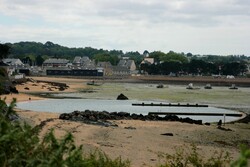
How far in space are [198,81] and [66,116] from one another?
3754 inches

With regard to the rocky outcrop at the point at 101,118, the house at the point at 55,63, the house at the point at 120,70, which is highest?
the house at the point at 55,63

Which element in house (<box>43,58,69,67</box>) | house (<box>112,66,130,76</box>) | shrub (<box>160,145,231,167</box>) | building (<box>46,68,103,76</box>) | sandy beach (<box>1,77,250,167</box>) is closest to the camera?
shrub (<box>160,145,231,167</box>)

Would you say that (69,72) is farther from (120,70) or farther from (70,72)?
(120,70)

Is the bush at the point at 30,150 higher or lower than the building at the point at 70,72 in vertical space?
higher

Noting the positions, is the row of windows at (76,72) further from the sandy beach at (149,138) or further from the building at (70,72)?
the sandy beach at (149,138)

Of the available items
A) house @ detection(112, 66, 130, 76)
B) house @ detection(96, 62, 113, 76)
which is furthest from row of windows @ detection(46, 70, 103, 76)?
house @ detection(112, 66, 130, 76)

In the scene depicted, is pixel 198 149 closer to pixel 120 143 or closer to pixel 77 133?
pixel 120 143

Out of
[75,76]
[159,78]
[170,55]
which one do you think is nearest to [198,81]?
[159,78]

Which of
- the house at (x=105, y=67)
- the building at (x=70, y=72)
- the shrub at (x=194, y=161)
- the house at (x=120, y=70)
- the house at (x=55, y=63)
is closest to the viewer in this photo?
the shrub at (x=194, y=161)

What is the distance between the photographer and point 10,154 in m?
3.82

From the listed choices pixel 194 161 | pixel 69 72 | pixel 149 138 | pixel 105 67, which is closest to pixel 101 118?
pixel 149 138

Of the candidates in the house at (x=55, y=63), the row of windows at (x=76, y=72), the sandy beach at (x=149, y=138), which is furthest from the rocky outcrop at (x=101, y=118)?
the house at (x=55, y=63)

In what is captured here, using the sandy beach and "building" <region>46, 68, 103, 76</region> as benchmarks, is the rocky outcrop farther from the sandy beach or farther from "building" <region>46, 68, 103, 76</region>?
"building" <region>46, 68, 103, 76</region>

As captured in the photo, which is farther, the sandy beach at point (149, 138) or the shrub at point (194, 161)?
the sandy beach at point (149, 138)
